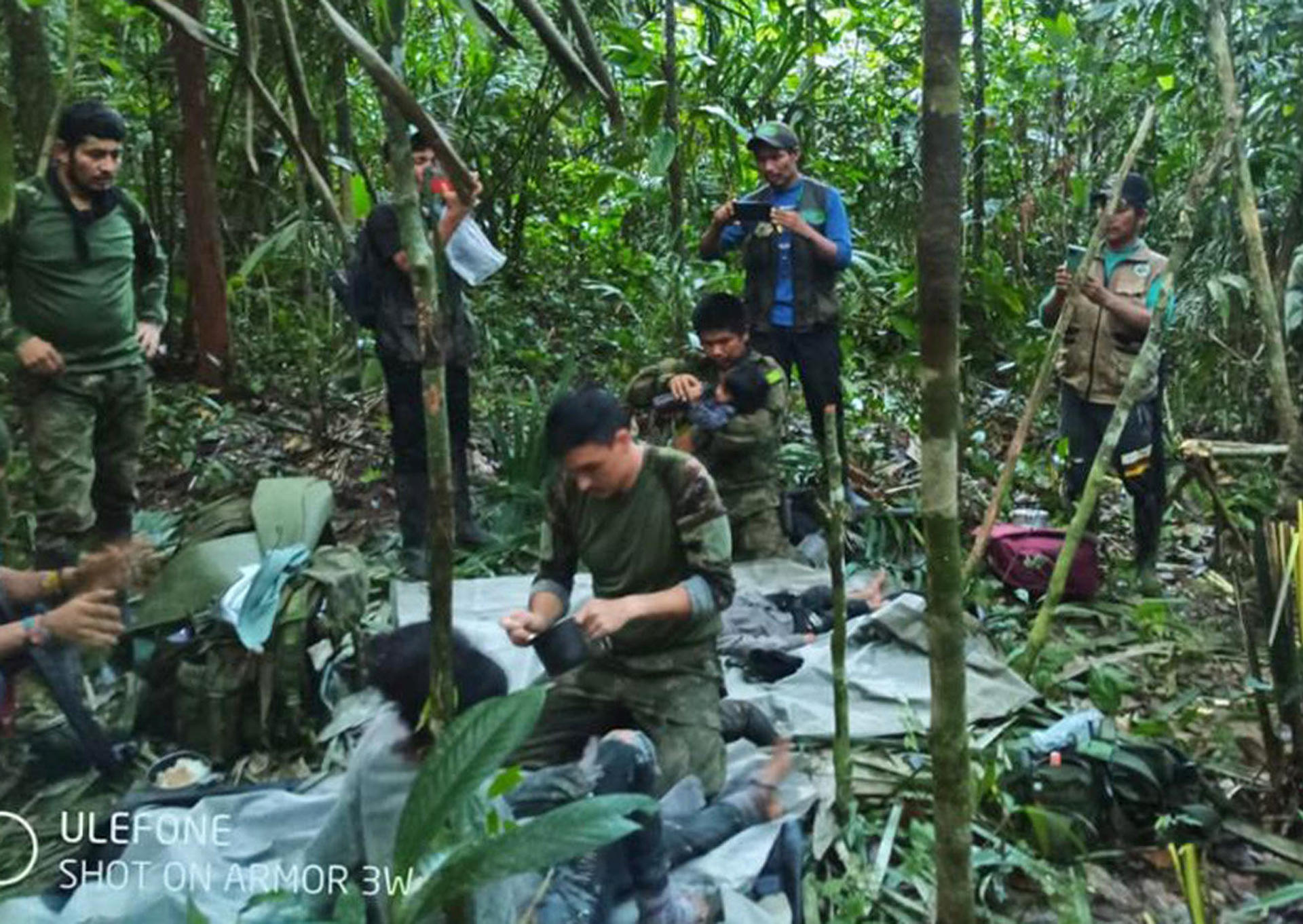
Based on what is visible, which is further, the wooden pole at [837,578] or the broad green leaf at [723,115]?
the broad green leaf at [723,115]

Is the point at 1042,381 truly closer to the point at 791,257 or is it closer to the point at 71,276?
the point at 791,257

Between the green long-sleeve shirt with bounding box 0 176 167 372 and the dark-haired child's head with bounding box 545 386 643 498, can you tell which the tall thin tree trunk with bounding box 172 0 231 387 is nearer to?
the green long-sleeve shirt with bounding box 0 176 167 372

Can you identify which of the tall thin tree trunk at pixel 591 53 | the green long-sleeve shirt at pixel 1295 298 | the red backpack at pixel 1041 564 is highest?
the tall thin tree trunk at pixel 591 53

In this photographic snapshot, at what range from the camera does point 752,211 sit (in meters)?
5.05

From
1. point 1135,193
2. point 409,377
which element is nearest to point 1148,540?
point 1135,193

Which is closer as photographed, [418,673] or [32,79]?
[418,673]

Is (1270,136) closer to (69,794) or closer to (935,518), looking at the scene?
(935,518)

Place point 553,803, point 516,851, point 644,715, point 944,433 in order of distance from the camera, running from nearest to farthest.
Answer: point 516,851, point 944,433, point 553,803, point 644,715

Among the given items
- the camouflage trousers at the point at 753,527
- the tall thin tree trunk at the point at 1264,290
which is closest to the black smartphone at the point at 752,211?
the camouflage trousers at the point at 753,527

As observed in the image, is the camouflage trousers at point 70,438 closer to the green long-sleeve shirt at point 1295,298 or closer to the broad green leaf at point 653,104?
the broad green leaf at point 653,104

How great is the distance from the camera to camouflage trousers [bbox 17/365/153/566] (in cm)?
412

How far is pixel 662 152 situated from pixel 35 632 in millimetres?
3737

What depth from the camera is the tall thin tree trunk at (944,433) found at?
1.76m

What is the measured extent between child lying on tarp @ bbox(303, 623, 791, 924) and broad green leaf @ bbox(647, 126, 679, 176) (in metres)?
3.08
